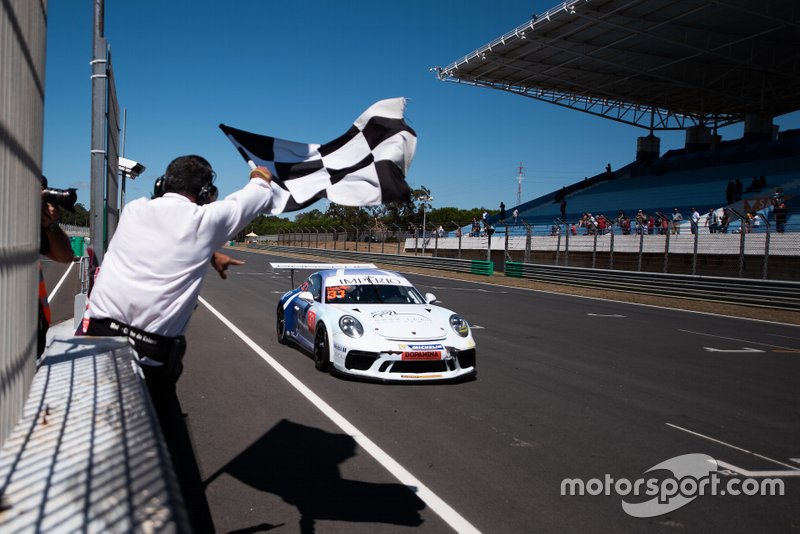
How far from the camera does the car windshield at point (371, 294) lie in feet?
28.9

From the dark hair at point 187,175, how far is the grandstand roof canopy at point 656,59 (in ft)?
103

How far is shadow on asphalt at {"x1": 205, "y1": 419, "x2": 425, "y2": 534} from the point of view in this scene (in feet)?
12.4

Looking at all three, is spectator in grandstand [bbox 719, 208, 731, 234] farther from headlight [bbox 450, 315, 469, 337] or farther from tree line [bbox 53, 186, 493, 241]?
tree line [bbox 53, 186, 493, 241]

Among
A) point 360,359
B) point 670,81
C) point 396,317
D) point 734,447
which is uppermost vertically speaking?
point 670,81

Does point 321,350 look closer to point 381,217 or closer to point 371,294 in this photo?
point 371,294

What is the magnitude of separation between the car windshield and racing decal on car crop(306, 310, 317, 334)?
268 millimetres

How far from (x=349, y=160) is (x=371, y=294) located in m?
5.23

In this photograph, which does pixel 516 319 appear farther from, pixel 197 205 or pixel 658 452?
pixel 197 205

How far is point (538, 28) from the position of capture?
34594 millimetres

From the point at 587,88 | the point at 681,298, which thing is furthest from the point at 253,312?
the point at 587,88

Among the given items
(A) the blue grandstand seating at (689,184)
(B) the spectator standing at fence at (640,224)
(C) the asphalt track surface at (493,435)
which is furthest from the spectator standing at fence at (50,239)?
(A) the blue grandstand seating at (689,184)

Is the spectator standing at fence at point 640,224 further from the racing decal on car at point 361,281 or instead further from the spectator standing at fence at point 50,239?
the spectator standing at fence at point 50,239

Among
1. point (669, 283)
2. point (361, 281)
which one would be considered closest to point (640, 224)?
point (669, 283)

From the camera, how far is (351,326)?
762cm
